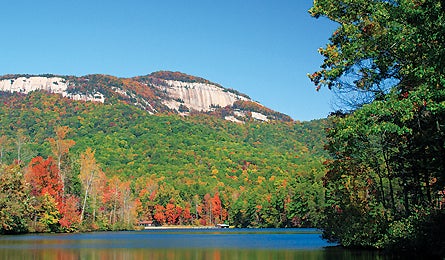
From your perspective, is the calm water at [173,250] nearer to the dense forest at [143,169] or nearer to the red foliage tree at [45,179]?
the dense forest at [143,169]

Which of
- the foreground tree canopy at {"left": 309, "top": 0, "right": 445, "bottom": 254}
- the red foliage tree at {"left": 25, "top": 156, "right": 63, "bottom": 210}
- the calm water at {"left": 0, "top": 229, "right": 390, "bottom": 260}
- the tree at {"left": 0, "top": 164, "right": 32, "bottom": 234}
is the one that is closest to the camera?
the foreground tree canopy at {"left": 309, "top": 0, "right": 445, "bottom": 254}

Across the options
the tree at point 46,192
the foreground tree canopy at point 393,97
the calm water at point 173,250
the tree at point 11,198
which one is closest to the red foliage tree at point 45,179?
the tree at point 46,192

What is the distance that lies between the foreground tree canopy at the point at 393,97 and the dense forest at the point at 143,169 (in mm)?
31337

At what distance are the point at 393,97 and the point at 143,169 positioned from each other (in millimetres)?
119134

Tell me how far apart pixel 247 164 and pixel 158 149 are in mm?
23972

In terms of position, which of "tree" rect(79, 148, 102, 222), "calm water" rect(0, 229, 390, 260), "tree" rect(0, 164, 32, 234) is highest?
"tree" rect(79, 148, 102, 222)

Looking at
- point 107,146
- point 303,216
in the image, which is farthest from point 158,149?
point 303,216

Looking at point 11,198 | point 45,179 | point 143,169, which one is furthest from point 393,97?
point 143,169

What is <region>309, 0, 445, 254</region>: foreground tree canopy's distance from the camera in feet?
56.9

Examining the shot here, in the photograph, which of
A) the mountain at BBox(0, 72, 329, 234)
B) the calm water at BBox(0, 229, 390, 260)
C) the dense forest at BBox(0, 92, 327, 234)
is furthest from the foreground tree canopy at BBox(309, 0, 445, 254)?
the mountain at BBox(0, 72, 329, 234)

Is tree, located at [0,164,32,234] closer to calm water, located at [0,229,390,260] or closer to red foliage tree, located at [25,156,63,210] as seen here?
calm water, located at [0,229,390,260]

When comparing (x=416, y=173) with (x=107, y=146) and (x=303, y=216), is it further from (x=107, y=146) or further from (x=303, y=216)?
(x=107, y=146)

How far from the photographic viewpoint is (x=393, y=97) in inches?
756

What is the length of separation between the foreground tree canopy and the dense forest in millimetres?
31337
